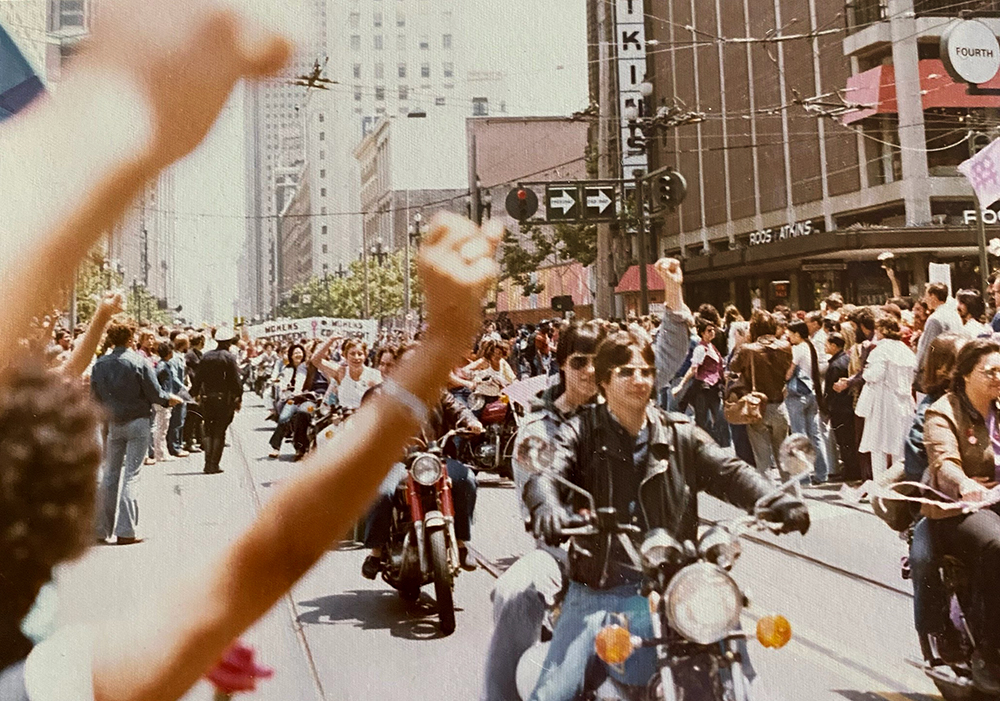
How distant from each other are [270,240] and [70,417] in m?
0.98

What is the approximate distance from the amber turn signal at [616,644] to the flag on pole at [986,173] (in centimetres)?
225

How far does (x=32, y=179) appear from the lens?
0.83 m

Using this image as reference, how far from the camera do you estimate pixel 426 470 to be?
11.4 feet

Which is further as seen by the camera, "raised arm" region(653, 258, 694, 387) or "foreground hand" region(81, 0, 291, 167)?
"raised arm" region(653, 258, 694, 387)

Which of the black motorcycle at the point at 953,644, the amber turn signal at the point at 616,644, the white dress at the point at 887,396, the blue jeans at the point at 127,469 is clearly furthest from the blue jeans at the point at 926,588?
the blue jeans at the point at 127,469

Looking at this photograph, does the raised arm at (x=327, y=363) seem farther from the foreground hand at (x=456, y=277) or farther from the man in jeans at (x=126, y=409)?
the foreground hand at (x=456, y=277)

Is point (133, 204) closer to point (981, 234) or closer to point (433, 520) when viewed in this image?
point (433, 520)

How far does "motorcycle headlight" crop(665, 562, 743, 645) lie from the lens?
1.95m

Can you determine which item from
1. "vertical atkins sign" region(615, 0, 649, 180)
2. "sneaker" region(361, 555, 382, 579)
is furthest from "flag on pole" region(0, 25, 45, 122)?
"vertical atkins sign" region(615, 0, 649, 180)

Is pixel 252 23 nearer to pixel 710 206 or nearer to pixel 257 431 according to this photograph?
pixel 257 431

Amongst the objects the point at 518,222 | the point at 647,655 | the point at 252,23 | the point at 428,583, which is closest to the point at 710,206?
the point at 518,222

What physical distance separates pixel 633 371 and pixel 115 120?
1.84m

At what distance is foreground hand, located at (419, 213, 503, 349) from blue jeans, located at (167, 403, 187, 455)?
111cm

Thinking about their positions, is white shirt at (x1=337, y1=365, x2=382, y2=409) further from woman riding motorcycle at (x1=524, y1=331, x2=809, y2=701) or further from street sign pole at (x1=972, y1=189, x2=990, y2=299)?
street sign pole at (x1=972, y1=189, x2=990, y2=299)
